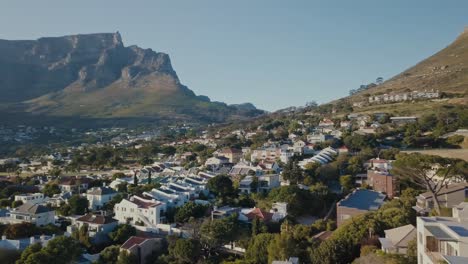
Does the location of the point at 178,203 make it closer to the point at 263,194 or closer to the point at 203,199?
the point at 203,199

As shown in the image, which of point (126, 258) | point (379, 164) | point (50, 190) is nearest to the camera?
point (126, 258)

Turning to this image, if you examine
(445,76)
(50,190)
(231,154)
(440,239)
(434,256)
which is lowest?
(50,190)

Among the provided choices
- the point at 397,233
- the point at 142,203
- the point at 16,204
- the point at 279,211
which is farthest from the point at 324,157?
the point at 16,204

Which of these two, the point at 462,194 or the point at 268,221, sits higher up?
the point at 462,194

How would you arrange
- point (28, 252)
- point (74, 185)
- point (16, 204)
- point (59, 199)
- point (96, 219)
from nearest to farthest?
point (28, 252)
point (96, 219)
point (16, 204)
point (59, 199)
point (74, 185)

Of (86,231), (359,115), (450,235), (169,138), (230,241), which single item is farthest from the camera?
(169,138)

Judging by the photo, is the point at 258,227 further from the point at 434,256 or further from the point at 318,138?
the point at 318,138

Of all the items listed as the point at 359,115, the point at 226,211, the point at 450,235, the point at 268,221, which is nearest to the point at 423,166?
the point at 268,221

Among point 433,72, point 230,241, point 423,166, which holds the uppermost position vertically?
point 433,72
